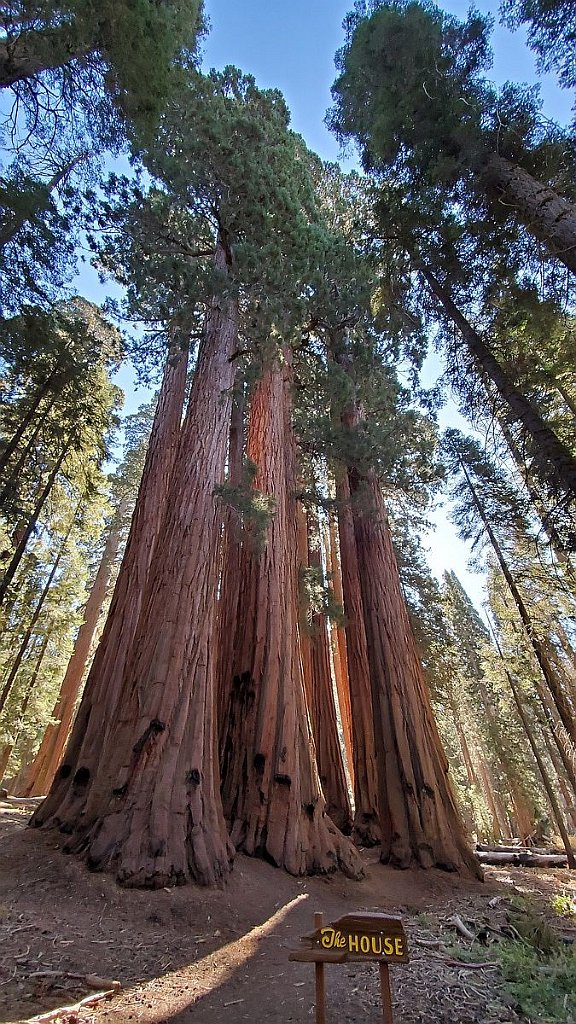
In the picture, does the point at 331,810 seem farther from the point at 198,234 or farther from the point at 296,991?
the point at 198,234

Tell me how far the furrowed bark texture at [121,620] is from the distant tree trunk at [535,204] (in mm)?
4633

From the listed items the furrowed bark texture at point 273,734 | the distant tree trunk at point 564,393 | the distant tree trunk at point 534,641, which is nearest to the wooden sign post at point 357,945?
the furrowed bark texture at point 273,734

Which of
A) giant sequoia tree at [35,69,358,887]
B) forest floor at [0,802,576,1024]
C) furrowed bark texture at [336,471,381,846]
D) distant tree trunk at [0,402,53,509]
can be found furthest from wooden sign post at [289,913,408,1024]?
distant tree trunk at [0,402,53,509]

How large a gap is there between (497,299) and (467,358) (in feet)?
2.60

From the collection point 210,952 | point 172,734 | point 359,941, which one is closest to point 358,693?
point 172,734

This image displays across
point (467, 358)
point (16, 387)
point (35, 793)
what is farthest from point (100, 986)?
point (35, 793)

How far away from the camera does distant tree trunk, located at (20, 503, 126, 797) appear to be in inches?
527

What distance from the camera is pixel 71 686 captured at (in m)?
14.2

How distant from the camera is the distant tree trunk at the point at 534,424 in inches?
162

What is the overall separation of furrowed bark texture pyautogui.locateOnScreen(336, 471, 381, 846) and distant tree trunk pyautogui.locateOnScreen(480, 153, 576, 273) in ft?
14.8

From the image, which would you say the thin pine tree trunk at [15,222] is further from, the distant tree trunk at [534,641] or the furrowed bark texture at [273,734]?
the distant tree trunk at [534,641]

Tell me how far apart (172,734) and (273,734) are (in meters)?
1.54

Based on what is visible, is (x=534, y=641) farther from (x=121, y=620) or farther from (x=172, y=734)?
(x=121, y=620)

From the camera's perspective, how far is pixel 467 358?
6.34 meters
